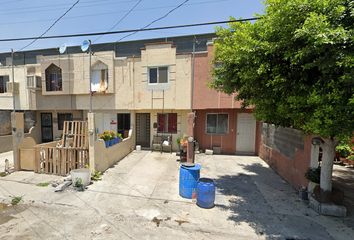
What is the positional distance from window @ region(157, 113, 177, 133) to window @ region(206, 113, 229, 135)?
2358 mm

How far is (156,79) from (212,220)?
8.72m

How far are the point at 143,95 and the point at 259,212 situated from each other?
8.84m

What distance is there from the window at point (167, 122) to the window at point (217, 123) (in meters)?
2.36

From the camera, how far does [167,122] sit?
11.6 metres

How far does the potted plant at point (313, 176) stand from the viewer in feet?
16.4

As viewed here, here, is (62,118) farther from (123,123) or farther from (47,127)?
(123,123)

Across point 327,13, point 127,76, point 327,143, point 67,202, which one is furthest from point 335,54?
point 127,76

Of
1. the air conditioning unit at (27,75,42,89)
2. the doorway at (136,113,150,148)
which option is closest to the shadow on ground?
the doorway at (136,113,150,148)

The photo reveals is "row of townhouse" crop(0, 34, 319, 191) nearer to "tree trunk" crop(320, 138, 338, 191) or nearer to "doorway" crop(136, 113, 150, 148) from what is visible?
"doorway" crop(136, 113, 150, 148)

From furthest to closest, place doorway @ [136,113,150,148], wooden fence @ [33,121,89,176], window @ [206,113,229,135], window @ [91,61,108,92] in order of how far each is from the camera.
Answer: doorway @ [136,113,150,148], window @ [91,61,108,92], window @ [206,113,229,135], wooden fence @ [33,121,89,176]

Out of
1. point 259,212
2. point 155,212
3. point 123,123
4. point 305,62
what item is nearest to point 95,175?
point 155,212

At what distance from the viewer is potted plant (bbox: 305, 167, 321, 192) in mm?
4984

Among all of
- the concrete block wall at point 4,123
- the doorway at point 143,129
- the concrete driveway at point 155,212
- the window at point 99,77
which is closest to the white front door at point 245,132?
the concrete driveway at point 155,212

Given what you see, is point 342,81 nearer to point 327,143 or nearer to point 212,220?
point 327,143
